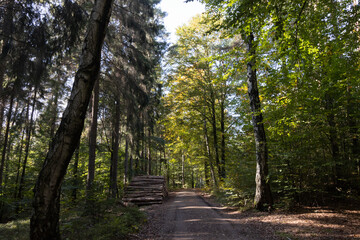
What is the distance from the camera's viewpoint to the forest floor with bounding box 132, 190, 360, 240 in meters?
5.25

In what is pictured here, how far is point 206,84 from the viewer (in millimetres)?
17594

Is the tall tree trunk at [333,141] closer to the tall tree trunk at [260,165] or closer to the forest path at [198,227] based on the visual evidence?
the tall tree trunk at [260,165]

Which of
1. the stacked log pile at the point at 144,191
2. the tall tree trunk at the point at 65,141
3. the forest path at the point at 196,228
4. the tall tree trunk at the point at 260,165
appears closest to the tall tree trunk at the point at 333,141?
the tall tree trunk at the point at 260,165

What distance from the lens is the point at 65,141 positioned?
3.27 metres

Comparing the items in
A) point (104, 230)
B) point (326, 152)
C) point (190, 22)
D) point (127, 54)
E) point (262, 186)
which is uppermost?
point (190, 22)

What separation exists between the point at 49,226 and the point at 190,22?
62.3 feet

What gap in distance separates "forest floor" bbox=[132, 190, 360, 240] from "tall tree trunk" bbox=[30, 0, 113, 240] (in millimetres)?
3401

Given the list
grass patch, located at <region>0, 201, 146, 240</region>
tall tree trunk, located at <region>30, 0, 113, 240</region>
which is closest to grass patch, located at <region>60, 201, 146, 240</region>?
grass patch, located at <region>0, 201, 146, 240</region>

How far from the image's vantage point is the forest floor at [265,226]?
5246mm

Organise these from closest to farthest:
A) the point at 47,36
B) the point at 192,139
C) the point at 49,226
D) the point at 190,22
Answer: the point at 49,226 < the point at 47,36 < the point at 190,22 < the point at 192,139

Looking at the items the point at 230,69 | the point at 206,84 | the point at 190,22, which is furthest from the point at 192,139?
the point at 230,69

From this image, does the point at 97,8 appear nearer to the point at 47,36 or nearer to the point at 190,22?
the point at 47,36

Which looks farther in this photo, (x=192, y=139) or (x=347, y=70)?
(x=192, y=139)

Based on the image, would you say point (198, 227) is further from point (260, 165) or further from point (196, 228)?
point (260, 165)
